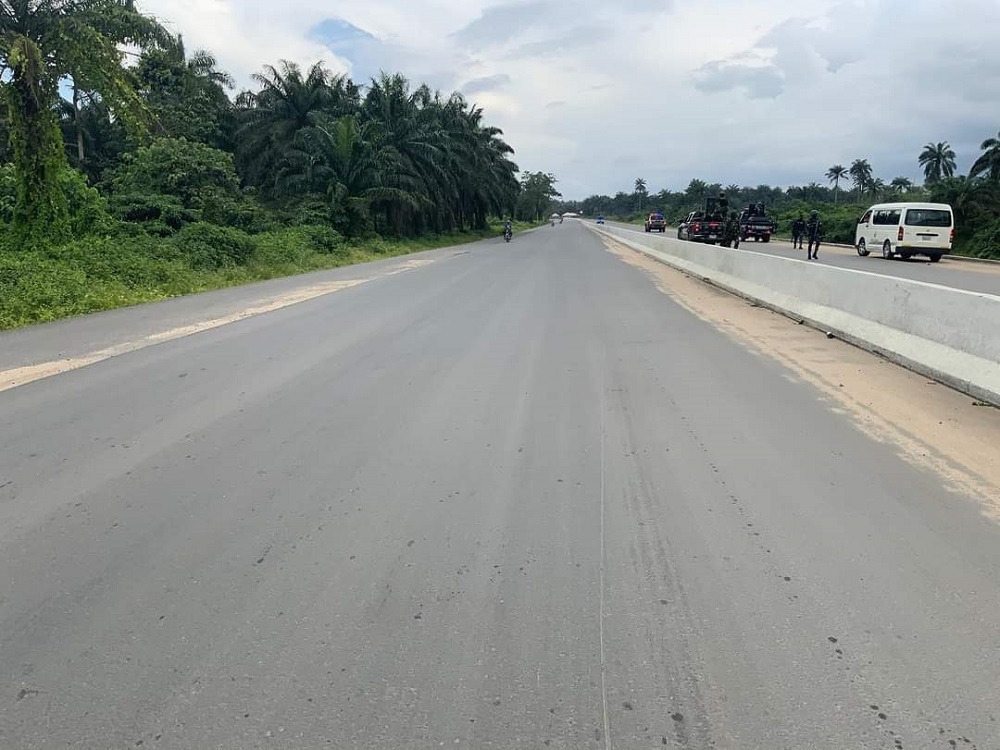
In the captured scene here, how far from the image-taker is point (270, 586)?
3.37 metres

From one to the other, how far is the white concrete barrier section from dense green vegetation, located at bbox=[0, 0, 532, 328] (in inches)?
484

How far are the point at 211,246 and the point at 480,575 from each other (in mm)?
19808

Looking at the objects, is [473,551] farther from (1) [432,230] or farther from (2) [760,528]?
(1) [432,230]

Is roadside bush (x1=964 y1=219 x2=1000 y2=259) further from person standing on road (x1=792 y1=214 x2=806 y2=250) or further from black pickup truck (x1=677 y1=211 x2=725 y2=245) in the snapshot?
black pickup truck (x1=677 y1=211 x2=725 y2=245)

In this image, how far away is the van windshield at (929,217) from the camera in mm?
26422

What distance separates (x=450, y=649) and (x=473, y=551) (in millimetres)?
853

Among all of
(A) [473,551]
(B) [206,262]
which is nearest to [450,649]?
(A) [473,551]

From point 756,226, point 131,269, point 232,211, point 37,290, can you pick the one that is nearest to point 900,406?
point 37,290

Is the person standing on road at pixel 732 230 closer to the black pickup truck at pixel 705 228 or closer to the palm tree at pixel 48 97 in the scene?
the black pickup truck at pixel 705 228

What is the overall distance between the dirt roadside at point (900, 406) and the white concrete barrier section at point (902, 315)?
0.19m

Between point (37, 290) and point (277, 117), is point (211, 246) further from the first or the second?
point (277, 117)

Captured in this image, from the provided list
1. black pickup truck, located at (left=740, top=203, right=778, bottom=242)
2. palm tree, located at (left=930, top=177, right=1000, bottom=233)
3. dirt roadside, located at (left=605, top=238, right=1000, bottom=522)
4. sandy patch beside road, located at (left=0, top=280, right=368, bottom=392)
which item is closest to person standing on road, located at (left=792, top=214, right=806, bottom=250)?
black pickup truck, located at (left=740, top=203, right=778, bottom=242)

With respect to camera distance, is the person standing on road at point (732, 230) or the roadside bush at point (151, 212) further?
the person standing on road at point (732, 230)

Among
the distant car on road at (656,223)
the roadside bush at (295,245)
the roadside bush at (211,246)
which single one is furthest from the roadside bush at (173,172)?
the distant car on road at (656,223)
